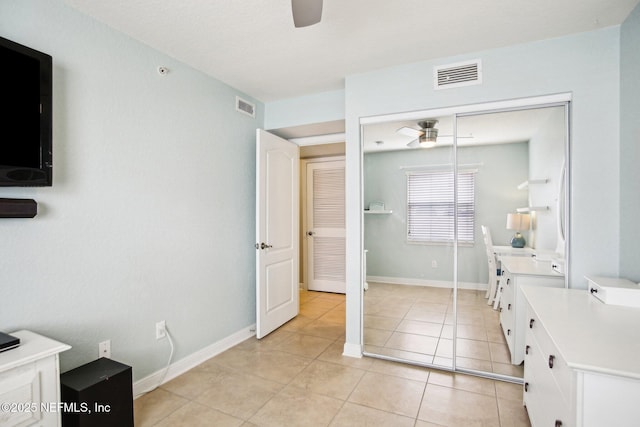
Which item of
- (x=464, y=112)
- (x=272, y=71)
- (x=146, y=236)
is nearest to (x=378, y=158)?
A: (x=464, y=112)

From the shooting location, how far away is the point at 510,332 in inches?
94.6

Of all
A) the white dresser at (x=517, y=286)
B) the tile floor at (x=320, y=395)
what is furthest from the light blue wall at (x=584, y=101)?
the tile floor at (x=320, y=395)

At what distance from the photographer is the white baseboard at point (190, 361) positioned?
229 centimetres

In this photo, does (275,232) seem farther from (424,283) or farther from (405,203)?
(424,283)

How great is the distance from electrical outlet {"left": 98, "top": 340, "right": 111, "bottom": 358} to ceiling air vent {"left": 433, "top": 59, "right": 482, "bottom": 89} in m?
3.00

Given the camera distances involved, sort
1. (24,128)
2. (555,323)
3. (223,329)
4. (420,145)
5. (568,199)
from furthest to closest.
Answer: (223,329), (420,145), (568,199), (24,128), (555,323)

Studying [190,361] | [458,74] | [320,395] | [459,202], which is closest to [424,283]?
[459,202]

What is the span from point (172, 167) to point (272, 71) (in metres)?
1.18

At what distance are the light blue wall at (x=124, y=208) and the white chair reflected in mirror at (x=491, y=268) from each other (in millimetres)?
2231

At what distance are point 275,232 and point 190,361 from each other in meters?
1.43

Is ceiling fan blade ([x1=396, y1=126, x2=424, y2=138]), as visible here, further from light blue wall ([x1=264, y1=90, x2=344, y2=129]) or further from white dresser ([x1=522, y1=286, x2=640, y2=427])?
white dresser ([x1=522, y1=286, x2=640, y2=427])

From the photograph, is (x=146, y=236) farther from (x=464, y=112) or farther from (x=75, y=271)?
(x=464, y=112)

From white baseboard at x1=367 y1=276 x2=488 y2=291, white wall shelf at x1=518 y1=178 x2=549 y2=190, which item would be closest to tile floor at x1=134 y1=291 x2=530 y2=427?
white baseboard at x1=367 y1=276 x2=488 y2=291

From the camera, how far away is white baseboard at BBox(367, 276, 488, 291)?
2.59 meters
